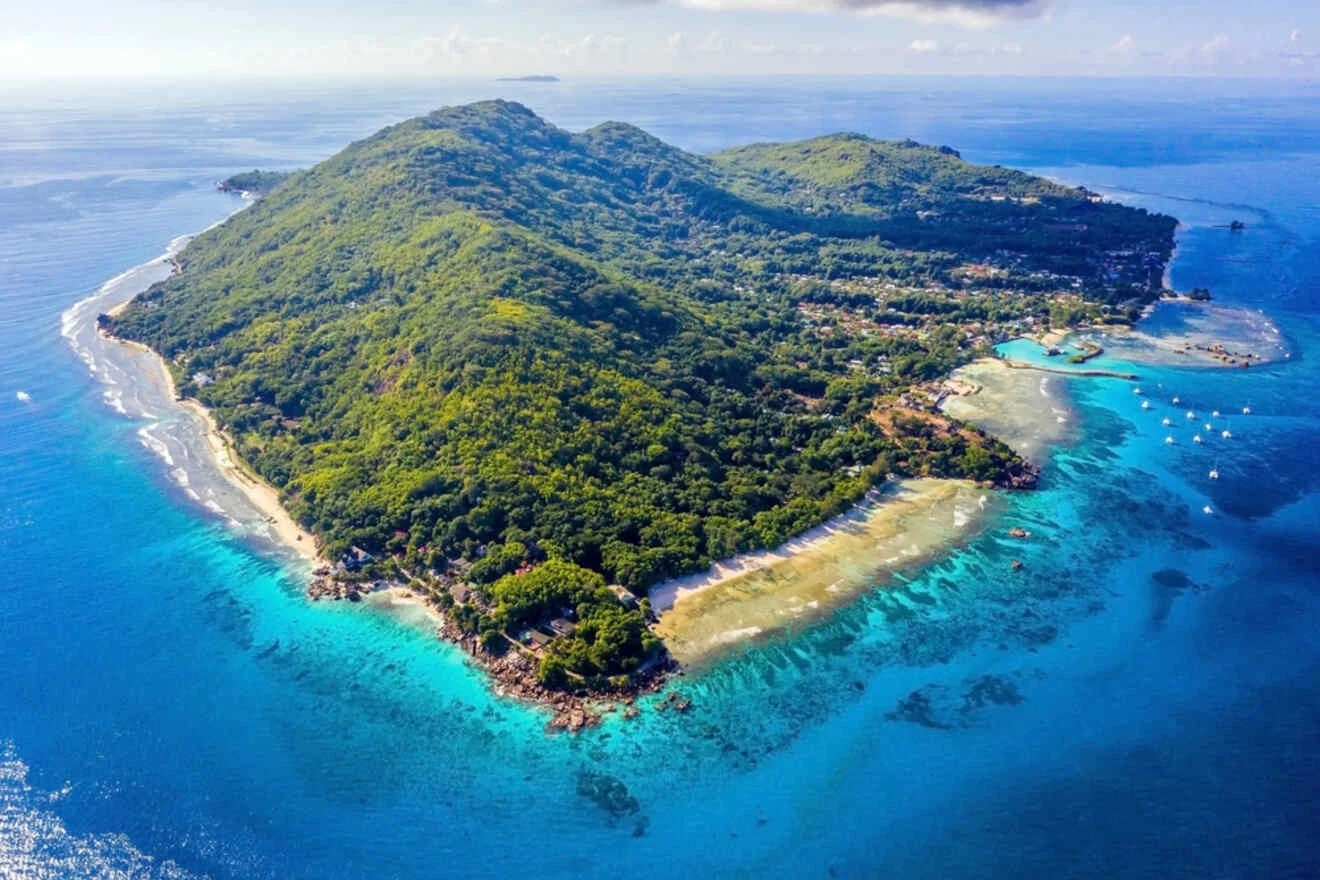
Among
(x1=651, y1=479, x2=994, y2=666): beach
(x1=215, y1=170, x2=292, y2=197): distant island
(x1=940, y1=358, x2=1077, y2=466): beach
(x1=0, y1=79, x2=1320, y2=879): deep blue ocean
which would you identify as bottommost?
(x1=0, y1=79, x2=1320, y2=879): deep blue ocean

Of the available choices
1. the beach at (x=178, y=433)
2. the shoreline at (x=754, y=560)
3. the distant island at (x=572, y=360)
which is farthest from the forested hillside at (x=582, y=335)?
the beach at (x=178, y=433)

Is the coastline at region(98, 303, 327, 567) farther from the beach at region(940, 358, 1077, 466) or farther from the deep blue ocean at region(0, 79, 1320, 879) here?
the beach at region(940, 358, 1077, 466)

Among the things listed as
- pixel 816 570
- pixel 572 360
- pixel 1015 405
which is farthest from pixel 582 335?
pixel 1015 405

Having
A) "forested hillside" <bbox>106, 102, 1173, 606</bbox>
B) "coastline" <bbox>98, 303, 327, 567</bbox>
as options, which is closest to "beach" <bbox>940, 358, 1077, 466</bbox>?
"forested hillside" <bbox>106, 102, 1173, 606</bbox>

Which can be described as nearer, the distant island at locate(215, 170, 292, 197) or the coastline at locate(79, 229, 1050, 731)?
the coastline at locate(79, 229, 1050, 731)

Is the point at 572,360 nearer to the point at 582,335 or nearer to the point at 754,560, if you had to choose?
the point at 582,335

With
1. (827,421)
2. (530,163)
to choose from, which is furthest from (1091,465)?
(530,163)
